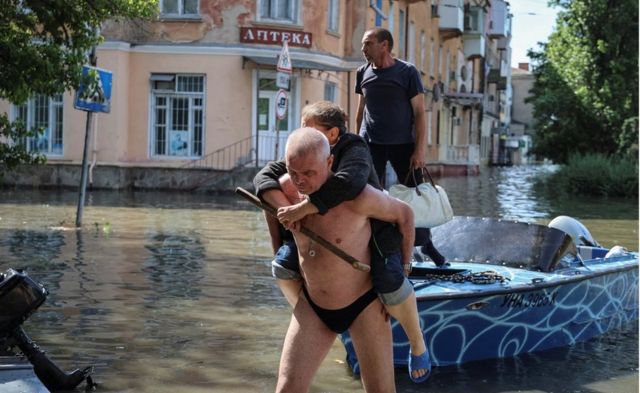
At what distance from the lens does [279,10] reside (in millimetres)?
28875

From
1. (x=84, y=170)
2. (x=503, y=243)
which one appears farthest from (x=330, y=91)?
(x=503, y=243)

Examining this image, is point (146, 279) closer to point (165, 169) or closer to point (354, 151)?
point (354, 151)

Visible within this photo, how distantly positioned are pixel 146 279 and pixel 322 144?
631 centimetres

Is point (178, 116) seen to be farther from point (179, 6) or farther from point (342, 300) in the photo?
point (342, 300)

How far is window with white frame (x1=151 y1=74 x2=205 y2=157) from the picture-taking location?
94.2ft

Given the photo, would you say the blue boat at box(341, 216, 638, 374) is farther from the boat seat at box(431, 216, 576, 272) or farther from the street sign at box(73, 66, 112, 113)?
the street sign at box(73, 66, 112, 113)

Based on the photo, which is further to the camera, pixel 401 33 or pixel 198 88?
pixel 401 33

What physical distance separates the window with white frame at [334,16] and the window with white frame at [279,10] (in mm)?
1673

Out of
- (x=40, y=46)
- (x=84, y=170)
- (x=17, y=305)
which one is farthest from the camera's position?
(x=84, y=170)

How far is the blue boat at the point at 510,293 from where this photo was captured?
21.8 feet

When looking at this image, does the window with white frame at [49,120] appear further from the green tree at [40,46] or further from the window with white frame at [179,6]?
the green tree at [40,46]

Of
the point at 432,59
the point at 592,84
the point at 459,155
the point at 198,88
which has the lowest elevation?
the point at 459,155

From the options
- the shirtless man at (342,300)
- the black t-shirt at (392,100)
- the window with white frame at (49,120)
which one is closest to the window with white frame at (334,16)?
the window with white frame at (49,120)

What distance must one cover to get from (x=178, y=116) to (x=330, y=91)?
5.28m
